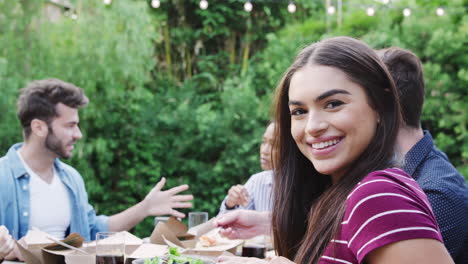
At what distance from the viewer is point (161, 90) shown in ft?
21.4

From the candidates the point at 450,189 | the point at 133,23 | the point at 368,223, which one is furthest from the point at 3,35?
the point at 368,223

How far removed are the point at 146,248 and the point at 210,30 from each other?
590cm

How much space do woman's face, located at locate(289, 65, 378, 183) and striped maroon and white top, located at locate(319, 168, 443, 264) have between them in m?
0.18

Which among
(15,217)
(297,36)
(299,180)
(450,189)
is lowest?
(15,217)

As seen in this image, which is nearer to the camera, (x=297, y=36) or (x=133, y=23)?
(x=133, y=23)

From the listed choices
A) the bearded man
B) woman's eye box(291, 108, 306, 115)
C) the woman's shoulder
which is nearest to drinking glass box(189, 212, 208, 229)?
→ the bearded man

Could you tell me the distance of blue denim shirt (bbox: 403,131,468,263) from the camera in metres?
1.90

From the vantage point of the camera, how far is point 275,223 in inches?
62.8

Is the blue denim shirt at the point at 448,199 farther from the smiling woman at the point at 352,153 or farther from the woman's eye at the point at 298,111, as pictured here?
the woman's eye at the point at 298,111

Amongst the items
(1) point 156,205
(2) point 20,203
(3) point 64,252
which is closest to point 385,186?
(3) point 64,252

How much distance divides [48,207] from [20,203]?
0.22 metres

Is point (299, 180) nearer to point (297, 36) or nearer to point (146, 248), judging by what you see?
point (146, 248)

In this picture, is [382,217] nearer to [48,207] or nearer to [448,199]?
[448,199]

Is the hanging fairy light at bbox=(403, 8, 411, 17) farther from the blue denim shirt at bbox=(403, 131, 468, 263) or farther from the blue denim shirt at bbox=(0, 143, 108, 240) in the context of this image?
the blue denim shirt at bbox=(0, 143, 108, 240)
